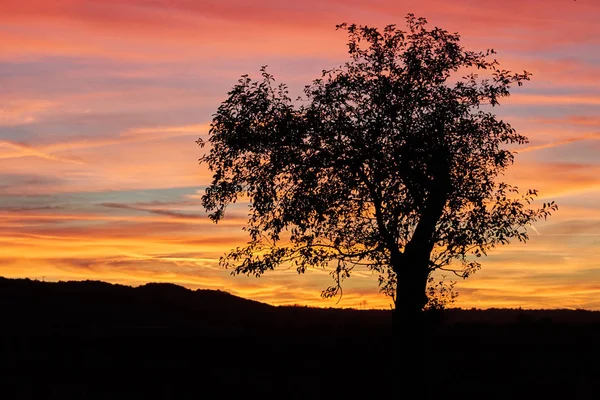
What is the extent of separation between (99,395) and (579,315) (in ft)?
189

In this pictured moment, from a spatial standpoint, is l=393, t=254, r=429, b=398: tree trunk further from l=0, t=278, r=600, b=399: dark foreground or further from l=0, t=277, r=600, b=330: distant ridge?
l=0, t=277, r=600, b=330: distant ridge

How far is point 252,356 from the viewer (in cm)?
4066

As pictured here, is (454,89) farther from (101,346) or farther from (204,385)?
(101,346)

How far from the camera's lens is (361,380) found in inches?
1416

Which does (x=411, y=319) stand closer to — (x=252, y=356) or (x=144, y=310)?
(x=252, y=356)

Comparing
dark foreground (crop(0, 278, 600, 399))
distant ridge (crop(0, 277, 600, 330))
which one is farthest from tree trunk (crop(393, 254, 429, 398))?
distant ridge (crop(0, 277, 600, 330))

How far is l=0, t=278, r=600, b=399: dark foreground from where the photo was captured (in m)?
34.1

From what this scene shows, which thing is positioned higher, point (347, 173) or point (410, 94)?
point (410, 94)

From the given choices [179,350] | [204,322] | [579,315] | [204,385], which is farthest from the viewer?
[579,315]

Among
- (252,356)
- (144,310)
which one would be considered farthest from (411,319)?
(144,310)

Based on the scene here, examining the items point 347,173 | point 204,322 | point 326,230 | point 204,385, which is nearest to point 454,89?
point 347,173

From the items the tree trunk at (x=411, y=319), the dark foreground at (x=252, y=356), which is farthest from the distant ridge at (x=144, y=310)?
the tree trunk at (x=411, y=319)

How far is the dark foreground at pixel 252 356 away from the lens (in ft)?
112

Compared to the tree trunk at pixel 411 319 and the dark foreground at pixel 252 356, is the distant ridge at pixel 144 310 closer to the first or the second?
the dark foreground at pixel 252 356
